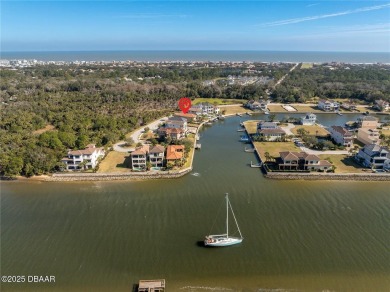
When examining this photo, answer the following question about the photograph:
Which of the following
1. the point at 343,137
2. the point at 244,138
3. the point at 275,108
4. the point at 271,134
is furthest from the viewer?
the point at 275,108

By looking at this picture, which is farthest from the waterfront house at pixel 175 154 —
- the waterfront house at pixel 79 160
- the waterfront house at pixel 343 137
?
the waterfront house at pixel 343 137

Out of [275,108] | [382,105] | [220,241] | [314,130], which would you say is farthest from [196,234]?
[382,105]

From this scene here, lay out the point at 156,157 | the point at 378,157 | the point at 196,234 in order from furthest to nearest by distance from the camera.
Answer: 1. the point at 156,157
2. the point at 378,157
3. the point at 196,234

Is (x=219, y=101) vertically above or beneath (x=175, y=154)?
above

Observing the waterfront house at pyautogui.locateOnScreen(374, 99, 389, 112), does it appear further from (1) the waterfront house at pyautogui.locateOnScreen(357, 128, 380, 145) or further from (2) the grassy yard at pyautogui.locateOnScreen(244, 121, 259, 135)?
(2) the grassy yard at pyautogui.locateOnScreen(244, 121, 259, 135)

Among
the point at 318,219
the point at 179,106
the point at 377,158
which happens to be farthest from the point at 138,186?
the point at 179,106

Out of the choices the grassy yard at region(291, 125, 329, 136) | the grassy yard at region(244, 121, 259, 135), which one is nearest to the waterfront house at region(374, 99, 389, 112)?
the grassy yard at region(291, 125, 329, 136)

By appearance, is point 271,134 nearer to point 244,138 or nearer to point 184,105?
point 244,138
